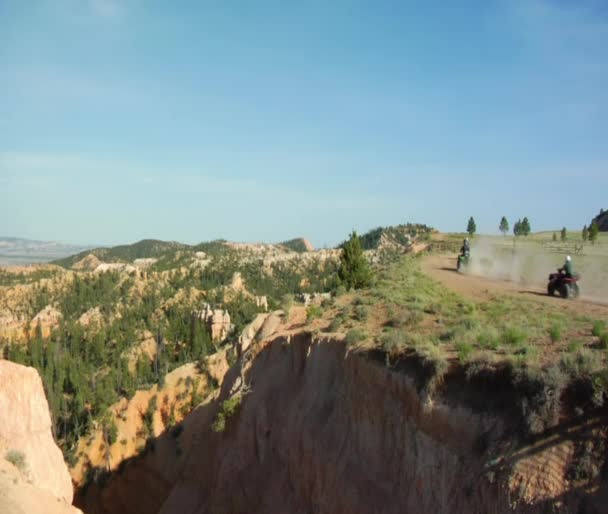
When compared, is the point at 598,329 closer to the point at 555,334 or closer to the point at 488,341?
the point at 555,334

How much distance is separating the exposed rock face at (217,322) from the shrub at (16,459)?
60.9 meters

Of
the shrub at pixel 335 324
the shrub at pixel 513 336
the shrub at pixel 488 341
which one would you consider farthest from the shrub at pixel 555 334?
the shrub at pixel 335 324

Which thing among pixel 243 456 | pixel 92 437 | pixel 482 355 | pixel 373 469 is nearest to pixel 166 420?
pixel 92 437

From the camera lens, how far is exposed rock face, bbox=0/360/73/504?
Result: 25922mm

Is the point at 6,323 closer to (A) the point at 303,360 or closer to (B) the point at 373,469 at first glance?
(A) the point at 303,360

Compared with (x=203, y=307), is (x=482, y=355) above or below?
above

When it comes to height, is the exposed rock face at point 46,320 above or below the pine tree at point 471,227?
below

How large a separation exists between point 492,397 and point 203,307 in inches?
3493

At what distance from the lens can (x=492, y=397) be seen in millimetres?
10992

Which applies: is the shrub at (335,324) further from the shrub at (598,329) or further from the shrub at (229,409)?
the shrub at (598,329)

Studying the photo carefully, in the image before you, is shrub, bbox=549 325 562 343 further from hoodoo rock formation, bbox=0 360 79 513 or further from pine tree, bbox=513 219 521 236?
pine tree, bbox=513 219 521 236

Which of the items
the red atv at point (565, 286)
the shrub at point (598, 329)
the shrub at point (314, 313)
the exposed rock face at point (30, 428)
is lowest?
the exposed rock face at point (30, 428)

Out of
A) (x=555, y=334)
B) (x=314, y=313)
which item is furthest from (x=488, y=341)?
(x=314, y=313)

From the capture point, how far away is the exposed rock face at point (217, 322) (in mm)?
85875
